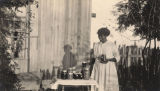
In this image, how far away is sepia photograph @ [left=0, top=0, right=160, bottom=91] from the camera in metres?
4.77

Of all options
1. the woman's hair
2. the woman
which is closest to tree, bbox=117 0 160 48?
the woman's hair

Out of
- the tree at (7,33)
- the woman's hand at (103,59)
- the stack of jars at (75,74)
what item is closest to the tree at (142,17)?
the woman's hand at (103,59)

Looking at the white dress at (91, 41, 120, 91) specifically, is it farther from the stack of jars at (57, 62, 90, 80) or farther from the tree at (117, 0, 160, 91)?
the tree at (117, 0, 160, 91)

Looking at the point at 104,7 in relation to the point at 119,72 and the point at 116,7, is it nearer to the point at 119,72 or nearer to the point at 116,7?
the point at 116,7

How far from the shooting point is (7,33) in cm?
477

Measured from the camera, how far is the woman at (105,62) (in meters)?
4.90

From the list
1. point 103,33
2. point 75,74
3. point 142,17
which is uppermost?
point 142,17

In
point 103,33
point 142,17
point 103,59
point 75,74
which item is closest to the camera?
point 75,74

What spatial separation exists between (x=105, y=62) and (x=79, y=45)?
0.51m

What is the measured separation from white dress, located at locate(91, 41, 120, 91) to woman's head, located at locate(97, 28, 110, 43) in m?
0.08

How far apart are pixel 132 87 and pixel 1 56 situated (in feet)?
7.47

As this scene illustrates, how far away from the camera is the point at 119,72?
516 centimetres

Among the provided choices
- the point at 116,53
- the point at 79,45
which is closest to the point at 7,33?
the point at 79,45

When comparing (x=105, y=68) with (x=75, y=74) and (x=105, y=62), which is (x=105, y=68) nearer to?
(x=105, y=62)
